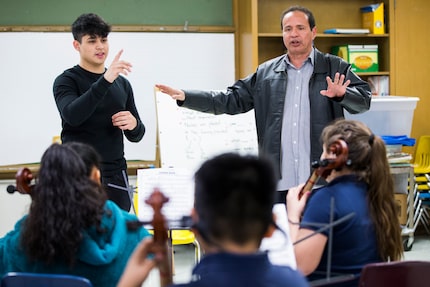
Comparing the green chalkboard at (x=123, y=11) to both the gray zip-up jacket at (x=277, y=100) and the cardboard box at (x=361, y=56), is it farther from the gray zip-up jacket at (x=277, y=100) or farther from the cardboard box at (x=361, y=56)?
the gray zip-up jacket at (x=277, y=100)

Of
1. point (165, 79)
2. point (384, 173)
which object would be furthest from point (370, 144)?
Answer: point (165, 79)

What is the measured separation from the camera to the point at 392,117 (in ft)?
15.8

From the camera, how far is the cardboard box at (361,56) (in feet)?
17.2

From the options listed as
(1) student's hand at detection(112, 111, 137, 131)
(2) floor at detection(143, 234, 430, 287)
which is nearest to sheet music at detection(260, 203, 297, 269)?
(1) student's hand at detection(112, 111, 137, 131)

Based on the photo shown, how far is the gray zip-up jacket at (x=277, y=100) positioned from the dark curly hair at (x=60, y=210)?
4.93ft

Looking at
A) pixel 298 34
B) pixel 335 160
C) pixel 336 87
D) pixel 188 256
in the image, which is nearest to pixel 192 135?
pixel 188 256

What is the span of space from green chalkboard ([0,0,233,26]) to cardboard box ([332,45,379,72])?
98cm

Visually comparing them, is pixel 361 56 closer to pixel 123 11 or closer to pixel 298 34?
pixel 123 11

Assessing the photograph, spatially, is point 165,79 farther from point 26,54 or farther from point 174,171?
point 174,171

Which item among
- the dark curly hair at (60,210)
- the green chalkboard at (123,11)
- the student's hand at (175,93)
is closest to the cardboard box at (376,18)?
the green chalkboard at (123,11)

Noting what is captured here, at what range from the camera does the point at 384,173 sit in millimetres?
2057

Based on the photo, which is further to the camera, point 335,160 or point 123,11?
point 123,11

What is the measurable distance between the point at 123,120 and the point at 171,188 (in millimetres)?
542

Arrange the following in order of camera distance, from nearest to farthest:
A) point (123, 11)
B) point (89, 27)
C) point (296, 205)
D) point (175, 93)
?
1. point (296, 205)
2. point (89, 27)
3. point (175, 93)
4. point (123, 11)
